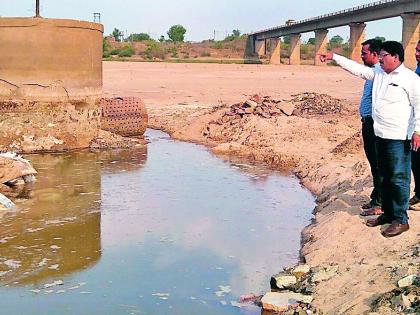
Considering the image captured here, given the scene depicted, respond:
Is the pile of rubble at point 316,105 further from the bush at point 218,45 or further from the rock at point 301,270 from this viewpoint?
the bush at point 218,45

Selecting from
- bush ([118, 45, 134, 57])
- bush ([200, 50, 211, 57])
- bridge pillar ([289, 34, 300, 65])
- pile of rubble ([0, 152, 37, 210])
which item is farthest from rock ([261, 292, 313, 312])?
bush ([200, 50, 211, 57])

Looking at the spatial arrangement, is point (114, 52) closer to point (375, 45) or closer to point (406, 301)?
point (375, 45)

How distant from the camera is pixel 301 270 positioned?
19.6 feet

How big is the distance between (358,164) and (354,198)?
6.76ft

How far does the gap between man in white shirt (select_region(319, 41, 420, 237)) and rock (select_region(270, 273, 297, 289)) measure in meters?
0.99

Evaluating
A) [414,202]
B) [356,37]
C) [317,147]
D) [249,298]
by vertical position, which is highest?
[356,37]

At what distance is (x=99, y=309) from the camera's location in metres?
5.34

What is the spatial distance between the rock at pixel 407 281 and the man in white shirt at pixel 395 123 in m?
1.15

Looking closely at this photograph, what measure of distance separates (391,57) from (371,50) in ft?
2.46

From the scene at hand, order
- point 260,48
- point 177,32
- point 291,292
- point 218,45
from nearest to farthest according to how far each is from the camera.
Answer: point 291,292 < point 260,48 < point 218,45 < point 177,32

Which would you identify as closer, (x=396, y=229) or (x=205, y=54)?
A: (x=396, y=229)

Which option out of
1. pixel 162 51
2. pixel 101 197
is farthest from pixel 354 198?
pixel 162 51

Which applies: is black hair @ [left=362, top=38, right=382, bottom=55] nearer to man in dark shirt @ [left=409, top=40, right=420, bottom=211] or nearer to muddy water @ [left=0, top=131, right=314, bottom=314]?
man in dark shirt @ [left=409, top=40, right=420, bottom=211]

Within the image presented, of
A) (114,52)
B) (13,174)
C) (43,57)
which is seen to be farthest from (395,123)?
(114,52)
